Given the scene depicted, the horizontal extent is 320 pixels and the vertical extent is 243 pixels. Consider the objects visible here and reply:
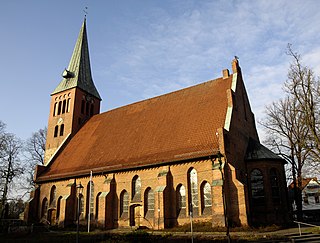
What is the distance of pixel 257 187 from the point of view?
23.3 meters

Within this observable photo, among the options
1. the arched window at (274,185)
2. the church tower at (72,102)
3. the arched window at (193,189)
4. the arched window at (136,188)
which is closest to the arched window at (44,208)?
the church tower at (72,102)

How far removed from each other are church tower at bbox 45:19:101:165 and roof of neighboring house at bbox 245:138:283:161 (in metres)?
21.5

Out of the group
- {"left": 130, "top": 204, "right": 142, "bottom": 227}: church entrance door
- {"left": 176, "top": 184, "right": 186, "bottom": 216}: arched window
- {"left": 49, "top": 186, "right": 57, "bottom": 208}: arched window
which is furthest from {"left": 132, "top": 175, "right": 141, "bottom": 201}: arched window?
{"left": 49, "top": 186, "right": 57, "bottom": 208}: arched window

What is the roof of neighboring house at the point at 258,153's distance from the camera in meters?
23.6

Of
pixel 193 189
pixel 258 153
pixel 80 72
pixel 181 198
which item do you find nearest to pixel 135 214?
pixel 181 198

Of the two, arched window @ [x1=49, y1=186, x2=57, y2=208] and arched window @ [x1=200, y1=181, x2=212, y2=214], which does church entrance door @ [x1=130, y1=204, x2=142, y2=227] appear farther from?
arched window @ [x1=49, y1=186, x2=57, y2=208]

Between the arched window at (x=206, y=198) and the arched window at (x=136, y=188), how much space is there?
19.2 feet

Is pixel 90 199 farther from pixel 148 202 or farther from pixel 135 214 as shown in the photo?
pixel 148 202

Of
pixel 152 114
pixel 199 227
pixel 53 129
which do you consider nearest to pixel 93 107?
pixel 53 129

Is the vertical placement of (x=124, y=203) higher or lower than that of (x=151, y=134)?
lower

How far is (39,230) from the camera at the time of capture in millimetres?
27453

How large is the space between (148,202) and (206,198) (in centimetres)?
525

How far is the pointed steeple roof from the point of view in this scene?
1539 inches

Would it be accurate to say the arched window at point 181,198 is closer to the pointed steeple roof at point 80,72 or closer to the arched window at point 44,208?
the arched window at point 44,208
